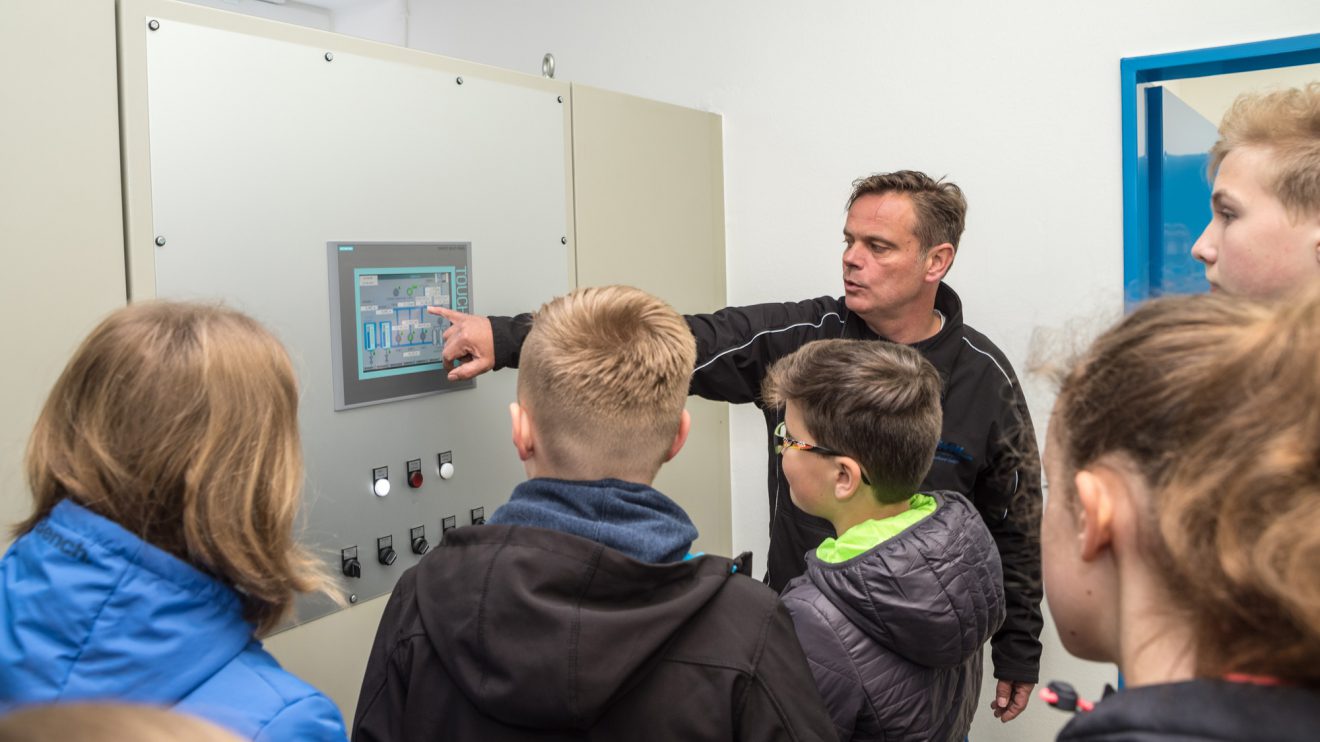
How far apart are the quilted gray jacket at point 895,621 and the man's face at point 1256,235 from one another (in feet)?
1.45

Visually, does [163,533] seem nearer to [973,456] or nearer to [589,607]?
[589,607]

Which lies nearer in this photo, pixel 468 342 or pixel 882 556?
pixel 882 556

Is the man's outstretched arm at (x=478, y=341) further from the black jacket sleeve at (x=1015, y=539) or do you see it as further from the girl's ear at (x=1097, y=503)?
the girl's ear at (x=1097, y=503)

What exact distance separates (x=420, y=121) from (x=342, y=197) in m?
0.21

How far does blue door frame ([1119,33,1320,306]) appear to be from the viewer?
71.9 inches

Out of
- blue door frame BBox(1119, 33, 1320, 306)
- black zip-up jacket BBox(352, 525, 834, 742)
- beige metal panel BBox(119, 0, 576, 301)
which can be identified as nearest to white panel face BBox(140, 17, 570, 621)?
beige metal panel BBox(119, 0, 576, 301)

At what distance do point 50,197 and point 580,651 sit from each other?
88cm

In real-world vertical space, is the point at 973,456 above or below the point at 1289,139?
below

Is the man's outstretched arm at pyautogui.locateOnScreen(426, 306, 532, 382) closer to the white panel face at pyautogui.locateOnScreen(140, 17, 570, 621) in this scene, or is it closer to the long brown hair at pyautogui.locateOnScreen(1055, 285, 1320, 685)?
the white panel face at pyautogui.locateOnScreen(140, 17, 570, 621)

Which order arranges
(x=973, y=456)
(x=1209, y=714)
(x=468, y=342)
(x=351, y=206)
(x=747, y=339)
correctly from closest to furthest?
(x=1209, y=714) → (x=351, y=206) → (x=468, y=342) → (x=973, y=456) → (x=747, y=339)

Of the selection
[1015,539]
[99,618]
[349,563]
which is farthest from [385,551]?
[1015,539]

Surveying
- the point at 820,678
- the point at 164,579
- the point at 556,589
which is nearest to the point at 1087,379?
the point at 556,589

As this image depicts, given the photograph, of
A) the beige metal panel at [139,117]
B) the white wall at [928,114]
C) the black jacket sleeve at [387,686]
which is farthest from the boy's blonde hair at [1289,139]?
the beige metal panel at [139,117]

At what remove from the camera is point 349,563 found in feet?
5.12
